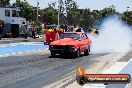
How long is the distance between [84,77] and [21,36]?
196ft

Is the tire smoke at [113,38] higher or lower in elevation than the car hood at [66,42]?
lower

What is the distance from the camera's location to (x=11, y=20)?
63.0 metres

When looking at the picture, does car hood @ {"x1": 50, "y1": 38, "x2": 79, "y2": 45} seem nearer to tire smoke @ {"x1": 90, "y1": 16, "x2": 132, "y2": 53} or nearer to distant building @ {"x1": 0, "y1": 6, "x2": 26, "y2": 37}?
tire smoke @ {"x1": 90, "y1": 16, "x2": 132, "y2": 53}

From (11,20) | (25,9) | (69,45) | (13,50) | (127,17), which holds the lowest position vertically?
(13,50)

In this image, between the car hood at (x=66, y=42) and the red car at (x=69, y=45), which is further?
the car hood at (x=66, y=42)

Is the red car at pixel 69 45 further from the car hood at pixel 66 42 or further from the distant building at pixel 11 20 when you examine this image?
the distant building at pixel 11 20

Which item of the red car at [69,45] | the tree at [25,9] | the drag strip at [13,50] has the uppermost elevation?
the tree at [25,9]

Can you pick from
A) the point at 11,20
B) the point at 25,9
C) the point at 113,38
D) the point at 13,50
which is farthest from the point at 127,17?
the point at 13,50

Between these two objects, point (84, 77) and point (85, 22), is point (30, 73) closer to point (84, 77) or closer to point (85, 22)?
point (84, 77)

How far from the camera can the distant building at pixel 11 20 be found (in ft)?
204

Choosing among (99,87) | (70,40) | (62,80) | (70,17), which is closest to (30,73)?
(62,80)

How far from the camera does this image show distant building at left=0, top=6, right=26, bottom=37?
6203cm

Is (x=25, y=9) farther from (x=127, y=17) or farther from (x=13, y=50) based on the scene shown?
(x=13, y=50)

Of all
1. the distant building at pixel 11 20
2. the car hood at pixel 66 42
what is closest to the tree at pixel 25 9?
the distant building at pixel 11 20
